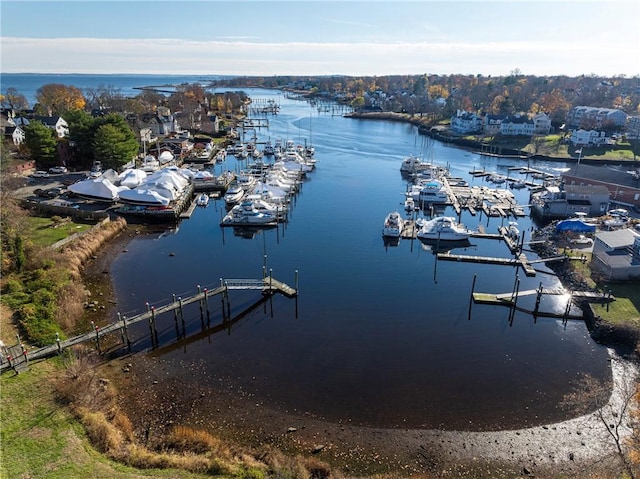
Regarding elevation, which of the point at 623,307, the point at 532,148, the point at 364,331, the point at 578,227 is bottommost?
the point at 364,331

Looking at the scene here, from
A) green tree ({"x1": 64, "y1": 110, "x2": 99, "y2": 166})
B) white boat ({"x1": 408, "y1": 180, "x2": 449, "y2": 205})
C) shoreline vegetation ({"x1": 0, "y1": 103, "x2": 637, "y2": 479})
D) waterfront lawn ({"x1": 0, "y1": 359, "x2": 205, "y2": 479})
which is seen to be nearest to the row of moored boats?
white boat ({"x1": 408, "y1": 180, "x2": 449, "y2": 205})

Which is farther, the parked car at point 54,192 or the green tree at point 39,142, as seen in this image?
the green tree at point 39,142

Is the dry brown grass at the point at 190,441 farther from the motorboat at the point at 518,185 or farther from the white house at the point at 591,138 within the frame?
the white house at the point at 591,138

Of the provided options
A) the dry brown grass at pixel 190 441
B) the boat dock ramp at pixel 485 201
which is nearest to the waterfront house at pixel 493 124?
the boat dock ramp at pixel 485 201

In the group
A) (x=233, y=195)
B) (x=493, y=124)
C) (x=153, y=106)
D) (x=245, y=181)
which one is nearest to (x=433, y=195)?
(x=233, y=195)

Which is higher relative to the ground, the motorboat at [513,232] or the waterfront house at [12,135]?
the waterfront house at [12,135]

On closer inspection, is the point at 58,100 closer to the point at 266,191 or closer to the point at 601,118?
the point at 266,191

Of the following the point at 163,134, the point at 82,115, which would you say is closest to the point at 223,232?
the point at 82,115
